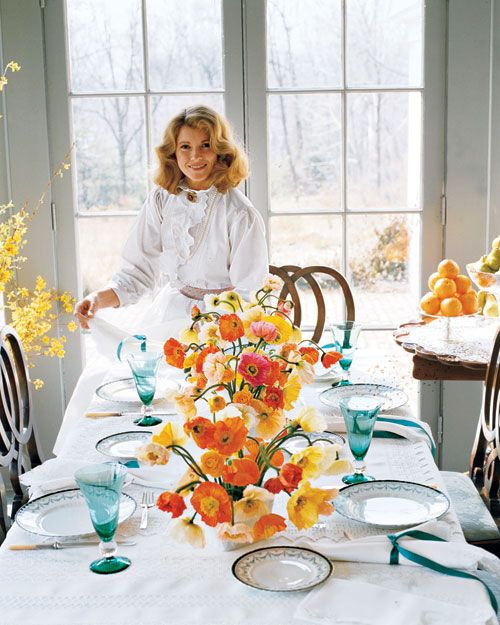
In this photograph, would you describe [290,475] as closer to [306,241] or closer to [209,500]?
[209,500]

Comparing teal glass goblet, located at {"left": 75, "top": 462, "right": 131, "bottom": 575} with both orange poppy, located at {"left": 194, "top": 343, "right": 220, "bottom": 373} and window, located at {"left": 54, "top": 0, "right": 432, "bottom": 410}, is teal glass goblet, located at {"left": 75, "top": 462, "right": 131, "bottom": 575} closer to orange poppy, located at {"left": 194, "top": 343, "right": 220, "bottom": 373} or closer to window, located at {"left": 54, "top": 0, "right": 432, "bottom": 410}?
orange poppy, located at {"left": 194, "top": 343, "right": 220, "bottom": 373}

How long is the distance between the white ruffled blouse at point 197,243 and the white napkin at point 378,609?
1.83 m

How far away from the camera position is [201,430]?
123 centimetres

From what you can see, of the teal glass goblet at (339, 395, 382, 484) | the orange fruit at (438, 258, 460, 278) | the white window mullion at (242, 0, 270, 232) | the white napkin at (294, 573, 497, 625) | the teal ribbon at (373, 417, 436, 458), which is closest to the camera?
the white napkin at (294, 573, 497, 625)

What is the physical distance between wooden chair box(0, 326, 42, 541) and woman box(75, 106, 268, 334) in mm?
673

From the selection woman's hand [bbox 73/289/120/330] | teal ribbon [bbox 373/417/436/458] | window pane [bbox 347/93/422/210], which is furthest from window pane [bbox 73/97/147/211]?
teal ribbon [bbox 373/417/436/458]

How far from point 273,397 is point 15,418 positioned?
116 centimetres

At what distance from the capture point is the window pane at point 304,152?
3279mm

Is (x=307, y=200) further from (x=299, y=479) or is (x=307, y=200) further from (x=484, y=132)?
(x=299, y=479)

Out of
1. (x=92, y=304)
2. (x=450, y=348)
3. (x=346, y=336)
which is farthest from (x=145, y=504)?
(x=450, y=348)

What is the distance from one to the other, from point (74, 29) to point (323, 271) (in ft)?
4.12

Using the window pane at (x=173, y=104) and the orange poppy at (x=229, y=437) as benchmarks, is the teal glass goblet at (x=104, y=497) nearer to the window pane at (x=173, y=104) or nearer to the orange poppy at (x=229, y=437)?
the orange poppy at (x=229, y=437)

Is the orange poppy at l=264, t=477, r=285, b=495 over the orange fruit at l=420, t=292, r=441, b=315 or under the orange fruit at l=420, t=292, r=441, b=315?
under

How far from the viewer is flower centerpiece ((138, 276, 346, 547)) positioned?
1.23m
